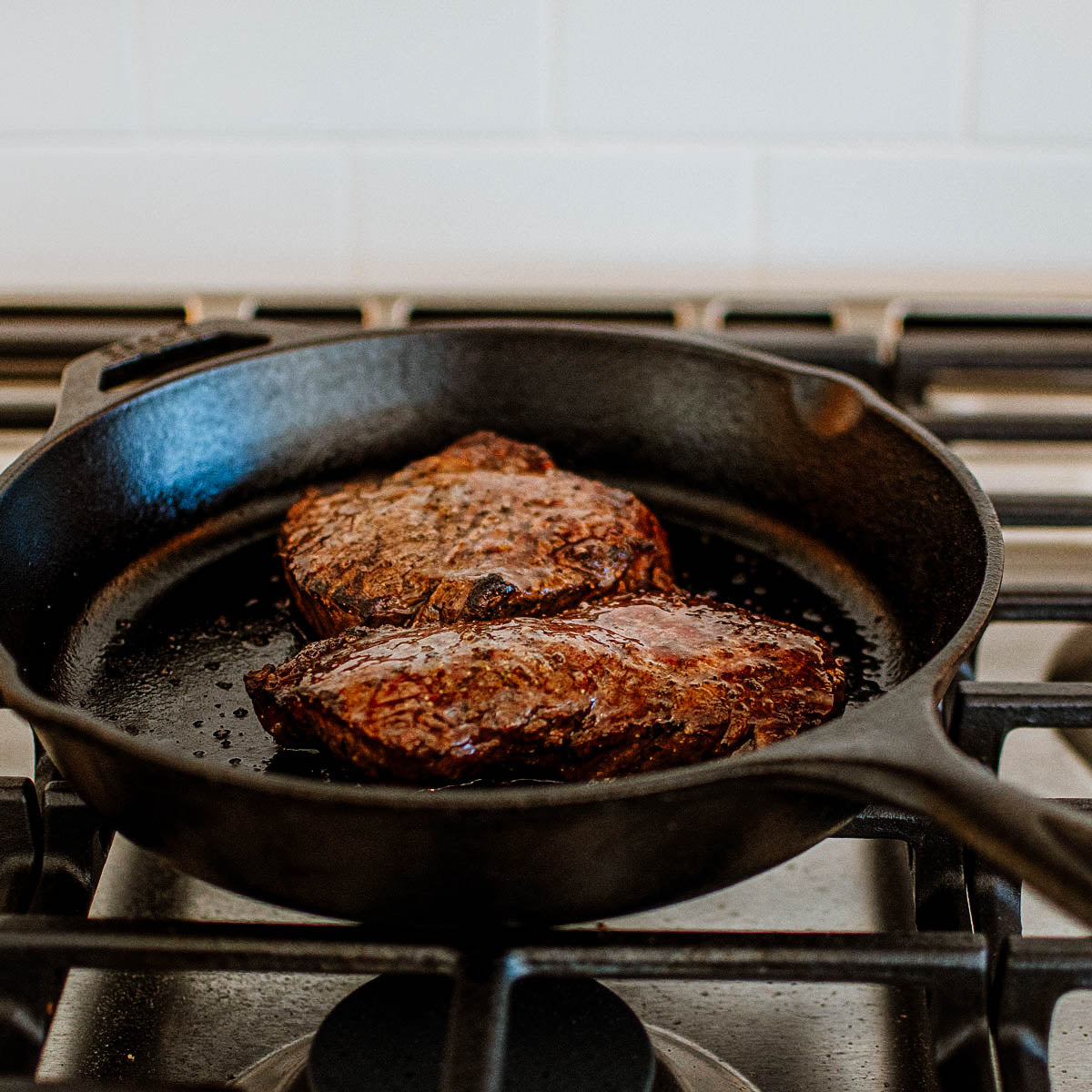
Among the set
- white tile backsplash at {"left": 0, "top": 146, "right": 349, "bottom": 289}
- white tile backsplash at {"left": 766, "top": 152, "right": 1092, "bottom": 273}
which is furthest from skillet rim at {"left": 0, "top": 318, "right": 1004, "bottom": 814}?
white tile backsplash at {"left": 0, "top": 146, "right": 349, "bottom": 289}

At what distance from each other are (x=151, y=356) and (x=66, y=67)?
0.63 metres

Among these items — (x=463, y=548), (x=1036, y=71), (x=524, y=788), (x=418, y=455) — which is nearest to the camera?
(x=524, y=788)

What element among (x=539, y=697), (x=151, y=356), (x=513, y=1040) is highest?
(x=151, y=356)

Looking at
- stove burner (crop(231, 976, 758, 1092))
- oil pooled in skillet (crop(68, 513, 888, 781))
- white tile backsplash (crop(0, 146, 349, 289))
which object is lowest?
stove burner (crop(231, 976, 758, 1092))

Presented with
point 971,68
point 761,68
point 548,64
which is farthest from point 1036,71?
point 548,64

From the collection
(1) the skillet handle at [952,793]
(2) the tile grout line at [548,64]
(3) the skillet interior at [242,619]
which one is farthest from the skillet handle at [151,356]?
(1) the skillet handle at [952,793]

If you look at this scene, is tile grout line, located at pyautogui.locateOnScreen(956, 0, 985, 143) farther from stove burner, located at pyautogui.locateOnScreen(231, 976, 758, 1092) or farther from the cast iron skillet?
stove burner, located at pyautogui.locateOnScreen(231, 976, 758, 1092)

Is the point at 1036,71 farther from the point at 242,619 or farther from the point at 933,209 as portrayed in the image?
the point at 242,619

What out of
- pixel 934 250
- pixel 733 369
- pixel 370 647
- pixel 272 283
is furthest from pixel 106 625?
pixel 934 250

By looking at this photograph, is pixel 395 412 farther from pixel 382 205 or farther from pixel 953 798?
pixel 953 798

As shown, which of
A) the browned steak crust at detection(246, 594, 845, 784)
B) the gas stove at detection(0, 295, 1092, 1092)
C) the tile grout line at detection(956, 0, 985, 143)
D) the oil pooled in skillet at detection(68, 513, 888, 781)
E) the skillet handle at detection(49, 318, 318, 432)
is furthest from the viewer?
the tile grout line at detection(956, 0, 985, 143)

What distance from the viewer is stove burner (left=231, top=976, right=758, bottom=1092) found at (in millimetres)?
621

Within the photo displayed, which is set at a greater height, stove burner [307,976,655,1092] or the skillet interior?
the skillet interior

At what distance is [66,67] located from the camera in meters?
1.49
